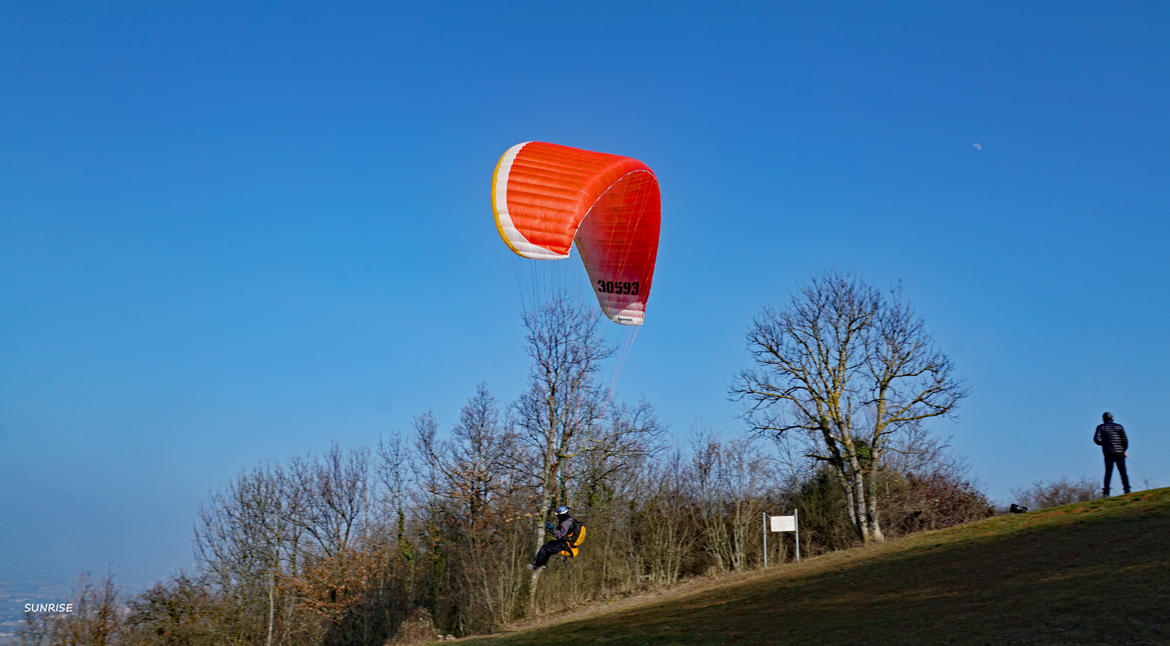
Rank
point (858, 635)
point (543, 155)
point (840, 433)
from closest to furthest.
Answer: point (858, 635)
point (543, 155)
point (840, 433)

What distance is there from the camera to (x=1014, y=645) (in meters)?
8.36

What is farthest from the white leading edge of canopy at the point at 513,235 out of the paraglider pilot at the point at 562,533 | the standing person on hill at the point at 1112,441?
the standing person on hill at the point at 1112,441

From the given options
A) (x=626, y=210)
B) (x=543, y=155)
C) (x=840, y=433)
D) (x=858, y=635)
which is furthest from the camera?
(x=840, y=433)

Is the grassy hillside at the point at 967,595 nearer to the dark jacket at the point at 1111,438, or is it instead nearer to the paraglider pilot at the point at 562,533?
the dark jacket at the point at 1111,438

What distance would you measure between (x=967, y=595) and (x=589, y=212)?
8.45 m

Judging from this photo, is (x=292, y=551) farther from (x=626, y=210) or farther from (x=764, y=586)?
(x=626, y=210)

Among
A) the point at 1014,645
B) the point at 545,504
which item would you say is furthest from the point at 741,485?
the point at 1014,645

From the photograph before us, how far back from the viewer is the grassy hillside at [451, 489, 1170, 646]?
A: 29.5 feet

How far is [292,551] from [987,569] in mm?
28245

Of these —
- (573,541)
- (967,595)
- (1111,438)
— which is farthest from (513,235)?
(1111,438)

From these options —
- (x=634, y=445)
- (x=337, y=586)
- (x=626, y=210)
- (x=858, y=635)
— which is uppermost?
(x=626, y=210)

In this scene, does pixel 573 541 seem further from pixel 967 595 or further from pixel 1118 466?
pixel 1118 466

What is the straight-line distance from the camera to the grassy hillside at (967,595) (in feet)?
29.5

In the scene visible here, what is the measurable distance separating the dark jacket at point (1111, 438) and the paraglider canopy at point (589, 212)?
34.3 feet
